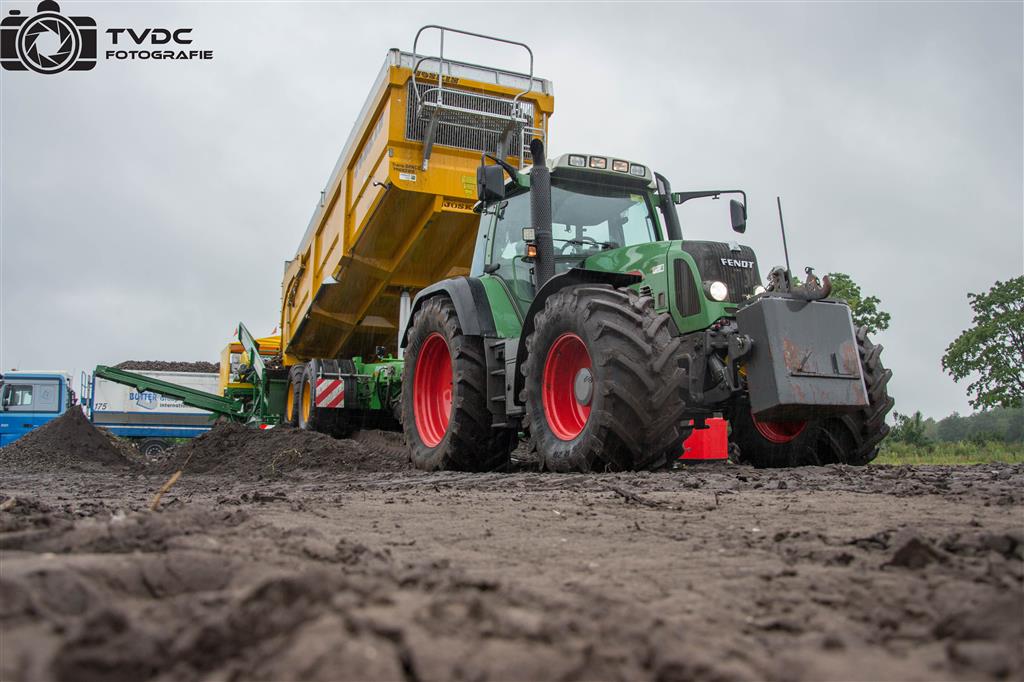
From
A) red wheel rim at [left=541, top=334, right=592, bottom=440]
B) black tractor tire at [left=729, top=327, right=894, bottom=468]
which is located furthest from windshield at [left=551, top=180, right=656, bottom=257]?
black tractor tire at [left=729, top=327, right=894, bottom=468]

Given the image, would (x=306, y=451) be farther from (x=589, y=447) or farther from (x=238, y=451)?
(x=589, y=447)

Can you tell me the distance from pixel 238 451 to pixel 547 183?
16.7 ft

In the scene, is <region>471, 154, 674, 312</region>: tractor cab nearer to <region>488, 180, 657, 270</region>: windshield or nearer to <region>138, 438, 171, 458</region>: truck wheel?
<region>488, 180, 657, 270</region>: windshield

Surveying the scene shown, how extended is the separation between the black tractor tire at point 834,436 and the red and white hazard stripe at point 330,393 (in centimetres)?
540

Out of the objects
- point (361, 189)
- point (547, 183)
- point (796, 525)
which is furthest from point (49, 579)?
point (361, 189)

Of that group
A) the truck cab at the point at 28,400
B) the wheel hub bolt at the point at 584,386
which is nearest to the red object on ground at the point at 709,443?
the wheel hub bolt at the point at 584,386

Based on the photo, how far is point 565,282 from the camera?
18.5 ft

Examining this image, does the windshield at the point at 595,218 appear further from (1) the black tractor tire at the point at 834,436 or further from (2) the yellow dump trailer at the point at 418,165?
(2) the yellow dump trailer at the point at 418,165

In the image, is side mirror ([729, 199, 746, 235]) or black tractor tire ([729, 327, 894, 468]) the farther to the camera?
side mirror ([729, 199, 746, 235])

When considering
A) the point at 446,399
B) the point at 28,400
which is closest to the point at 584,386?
the point at 446,399

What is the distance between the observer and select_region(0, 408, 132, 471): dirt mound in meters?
9.29

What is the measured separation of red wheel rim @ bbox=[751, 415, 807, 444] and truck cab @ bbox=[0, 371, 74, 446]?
15562mm

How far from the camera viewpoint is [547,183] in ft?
19.7

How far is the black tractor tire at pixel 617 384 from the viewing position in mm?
4770
